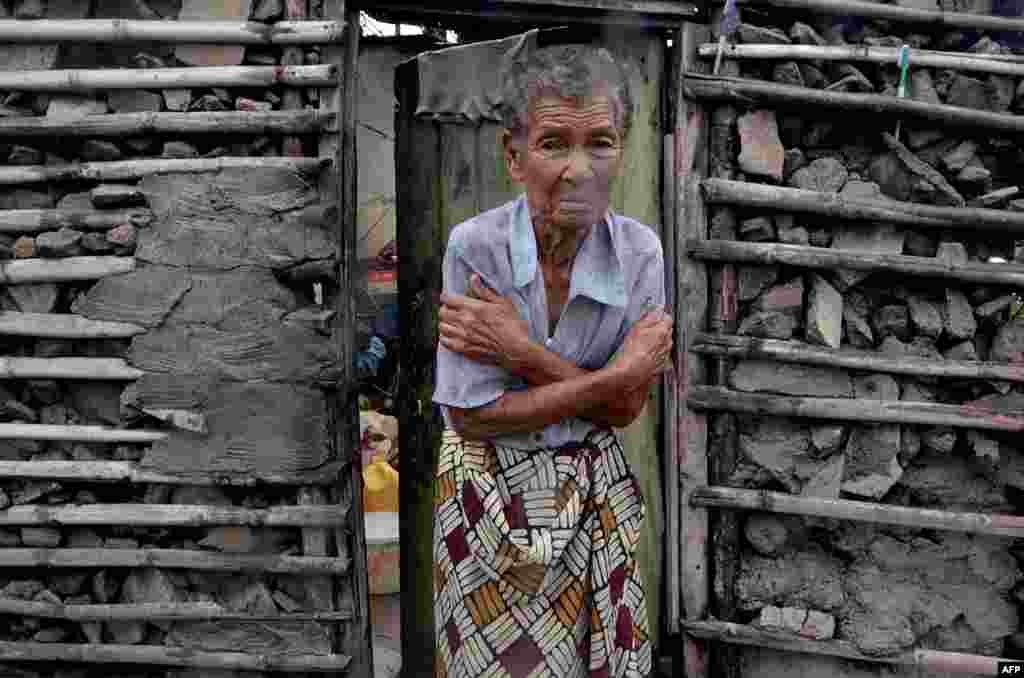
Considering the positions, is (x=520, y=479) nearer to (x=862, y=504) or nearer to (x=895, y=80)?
(x=862, y=504)

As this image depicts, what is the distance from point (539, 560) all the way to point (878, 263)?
172cm

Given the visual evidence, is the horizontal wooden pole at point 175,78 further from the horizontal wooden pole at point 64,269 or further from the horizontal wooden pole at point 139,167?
the horizontal wooden pole at point 64,269

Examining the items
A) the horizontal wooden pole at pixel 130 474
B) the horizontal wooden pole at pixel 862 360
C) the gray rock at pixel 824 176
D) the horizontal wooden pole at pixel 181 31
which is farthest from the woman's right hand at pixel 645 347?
the horizontal wooden pole at pixel 181 31

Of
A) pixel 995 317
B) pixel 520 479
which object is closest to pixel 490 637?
pixel 520 479

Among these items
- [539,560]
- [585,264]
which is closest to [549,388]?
[585,264]

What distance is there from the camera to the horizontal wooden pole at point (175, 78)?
2.82 metres

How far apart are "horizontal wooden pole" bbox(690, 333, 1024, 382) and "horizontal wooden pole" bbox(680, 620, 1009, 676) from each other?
3.34 ft

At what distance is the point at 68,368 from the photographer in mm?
2895

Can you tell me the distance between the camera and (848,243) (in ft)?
9.66

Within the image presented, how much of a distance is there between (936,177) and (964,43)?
56cm

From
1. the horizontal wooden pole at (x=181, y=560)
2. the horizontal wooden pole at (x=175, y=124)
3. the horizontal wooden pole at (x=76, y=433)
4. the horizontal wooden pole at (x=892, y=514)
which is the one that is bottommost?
the horizontal wooden pole at (x=181, y=560)

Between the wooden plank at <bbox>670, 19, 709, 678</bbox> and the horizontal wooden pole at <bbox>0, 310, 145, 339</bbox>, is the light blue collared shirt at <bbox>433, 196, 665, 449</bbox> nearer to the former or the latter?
the wooden plank at <bbox>670, 19, 709, 678</bbox>

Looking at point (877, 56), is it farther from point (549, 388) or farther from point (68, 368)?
point (68, 368)

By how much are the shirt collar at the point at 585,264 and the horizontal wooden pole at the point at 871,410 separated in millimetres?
1147
